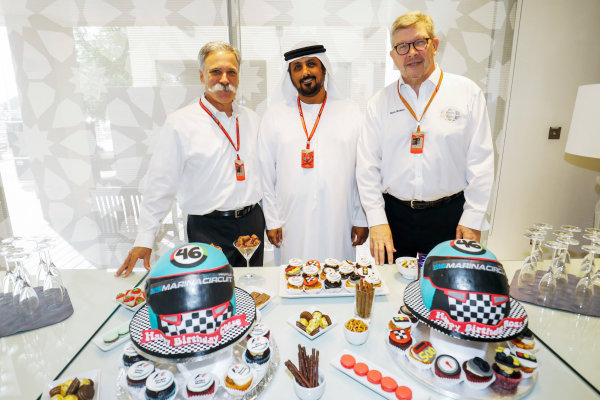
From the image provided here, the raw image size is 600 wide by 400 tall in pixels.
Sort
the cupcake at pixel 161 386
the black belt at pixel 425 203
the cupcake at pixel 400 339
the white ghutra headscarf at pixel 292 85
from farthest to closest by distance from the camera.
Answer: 1. the white ghutra headscarf at pixel 292 85
2. the black belt at pixel 425 203
3. the cupcake at pixel 400 339
4. the cupcake at pixel 161 386

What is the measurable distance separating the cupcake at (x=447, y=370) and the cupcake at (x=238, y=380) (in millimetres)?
587

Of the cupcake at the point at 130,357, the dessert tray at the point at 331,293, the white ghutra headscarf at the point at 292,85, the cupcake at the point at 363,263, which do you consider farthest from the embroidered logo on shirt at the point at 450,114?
the cupcake at the point at 130,357

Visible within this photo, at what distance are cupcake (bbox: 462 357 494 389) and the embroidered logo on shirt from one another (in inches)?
62.4

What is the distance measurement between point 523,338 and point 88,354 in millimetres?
1572

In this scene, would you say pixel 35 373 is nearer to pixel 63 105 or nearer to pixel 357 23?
pixel 63 105

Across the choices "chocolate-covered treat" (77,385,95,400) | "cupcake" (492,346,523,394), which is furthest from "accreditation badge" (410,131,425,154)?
"chocolate-covered treat" (77,385,95,400)

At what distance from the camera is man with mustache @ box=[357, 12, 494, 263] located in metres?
2.10

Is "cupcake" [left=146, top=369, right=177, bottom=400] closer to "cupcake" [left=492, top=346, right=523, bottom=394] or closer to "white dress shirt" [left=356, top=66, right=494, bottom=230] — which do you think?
"cupcake" [left=492, top=346, right=523, bottom=394]

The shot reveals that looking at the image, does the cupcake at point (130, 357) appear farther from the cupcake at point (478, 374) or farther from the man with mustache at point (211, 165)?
the man with mustache at point (211, 165)

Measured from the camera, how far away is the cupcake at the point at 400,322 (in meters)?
1.25

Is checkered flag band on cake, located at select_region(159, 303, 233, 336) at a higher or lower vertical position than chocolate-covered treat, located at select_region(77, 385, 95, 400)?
higher

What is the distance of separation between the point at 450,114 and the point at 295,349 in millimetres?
1776

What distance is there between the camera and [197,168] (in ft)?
8.01

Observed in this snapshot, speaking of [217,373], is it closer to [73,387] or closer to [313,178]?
[73,387]
